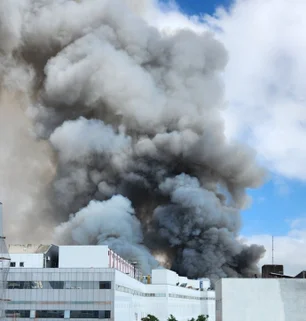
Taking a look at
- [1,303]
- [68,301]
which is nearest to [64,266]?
[68,301]

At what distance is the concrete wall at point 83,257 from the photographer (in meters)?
56.8

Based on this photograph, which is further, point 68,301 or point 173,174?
point 173,174

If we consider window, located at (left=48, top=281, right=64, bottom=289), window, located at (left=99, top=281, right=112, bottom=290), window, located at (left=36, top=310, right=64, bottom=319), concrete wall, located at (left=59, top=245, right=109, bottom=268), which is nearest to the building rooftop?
concrete wall, located at (left=59, top=245, right=109, bottom=268)

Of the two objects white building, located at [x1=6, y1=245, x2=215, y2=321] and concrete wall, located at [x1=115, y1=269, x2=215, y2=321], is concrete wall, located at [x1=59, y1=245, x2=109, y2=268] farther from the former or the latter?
concrete wall, located at [x1=115, y1=269, x2=215, y2=321]

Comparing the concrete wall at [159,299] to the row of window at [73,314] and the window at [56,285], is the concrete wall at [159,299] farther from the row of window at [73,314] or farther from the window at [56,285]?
the window at [56,285]

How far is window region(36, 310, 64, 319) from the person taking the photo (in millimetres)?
51500

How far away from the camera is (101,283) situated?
2046 inches

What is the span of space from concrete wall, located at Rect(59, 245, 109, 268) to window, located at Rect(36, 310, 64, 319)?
555cm

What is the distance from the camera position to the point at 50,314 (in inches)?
2032

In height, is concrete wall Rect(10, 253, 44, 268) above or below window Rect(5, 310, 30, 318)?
above

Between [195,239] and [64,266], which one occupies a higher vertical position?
[195,239]

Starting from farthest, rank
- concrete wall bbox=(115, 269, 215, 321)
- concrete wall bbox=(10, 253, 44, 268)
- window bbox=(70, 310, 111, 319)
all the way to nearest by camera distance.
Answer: concrete wall bbox=(10, 253, 44, 268), concrete wall bbox=(115, 269, 215, 321), window bbox=(70, 310, 111, 319)

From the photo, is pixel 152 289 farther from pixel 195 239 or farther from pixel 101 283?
pixel 101 283

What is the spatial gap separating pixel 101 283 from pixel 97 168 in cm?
3619
